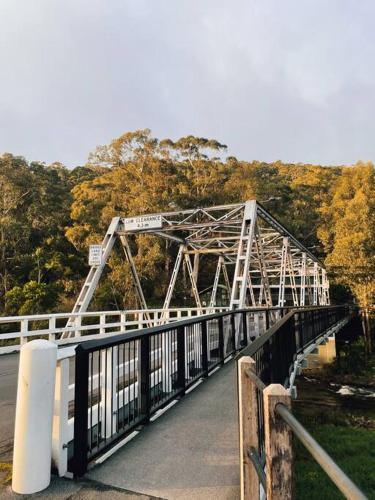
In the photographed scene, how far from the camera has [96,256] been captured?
540 inches

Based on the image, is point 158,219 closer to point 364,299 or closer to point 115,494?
point 115,494

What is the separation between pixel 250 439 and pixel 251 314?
9505 mm

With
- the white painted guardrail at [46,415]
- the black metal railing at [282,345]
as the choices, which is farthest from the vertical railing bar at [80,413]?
the black metal railing at [282,345]

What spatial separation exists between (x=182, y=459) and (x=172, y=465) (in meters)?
0.15

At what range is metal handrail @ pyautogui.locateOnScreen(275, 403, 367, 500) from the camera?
35.3 inches

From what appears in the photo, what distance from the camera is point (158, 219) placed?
46.5 ft

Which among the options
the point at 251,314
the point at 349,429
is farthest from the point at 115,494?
the point at 349,429

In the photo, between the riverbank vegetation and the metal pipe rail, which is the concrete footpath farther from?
the riverbank vegetation

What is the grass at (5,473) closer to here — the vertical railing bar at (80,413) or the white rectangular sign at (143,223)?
the vertical railing bar at (80,413)

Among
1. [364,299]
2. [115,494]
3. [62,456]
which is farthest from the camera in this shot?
[364,299]

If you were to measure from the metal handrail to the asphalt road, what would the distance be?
3.03m

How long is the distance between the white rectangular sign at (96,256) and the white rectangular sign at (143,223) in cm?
144

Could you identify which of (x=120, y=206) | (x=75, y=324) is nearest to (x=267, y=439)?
(x=75, y=324)

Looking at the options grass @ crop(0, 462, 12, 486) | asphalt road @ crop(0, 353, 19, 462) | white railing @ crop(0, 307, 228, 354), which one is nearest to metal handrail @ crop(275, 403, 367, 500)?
grass @ crop(0, 462, 12, 486)
